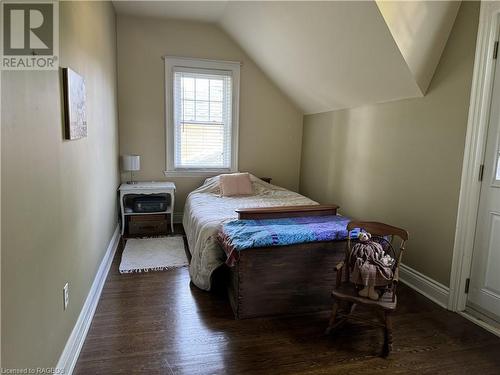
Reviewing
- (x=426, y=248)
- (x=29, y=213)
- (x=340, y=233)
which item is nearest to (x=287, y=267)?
(x=340, y=233)

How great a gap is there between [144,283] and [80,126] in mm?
1518

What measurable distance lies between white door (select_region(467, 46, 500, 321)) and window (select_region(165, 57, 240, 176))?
10.7ft

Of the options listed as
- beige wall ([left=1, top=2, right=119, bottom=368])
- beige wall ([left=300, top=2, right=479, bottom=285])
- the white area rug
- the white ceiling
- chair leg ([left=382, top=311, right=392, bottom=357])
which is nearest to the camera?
beige wall ([left=1, top=2, right=119, bottom=368])

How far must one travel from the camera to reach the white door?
235 centimetres

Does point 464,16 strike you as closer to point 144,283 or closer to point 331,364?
point 331,364

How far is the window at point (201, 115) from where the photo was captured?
15.2ft

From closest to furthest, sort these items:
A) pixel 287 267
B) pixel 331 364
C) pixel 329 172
Result: pixel 331 364
pixel 287 267
pixel 329 172

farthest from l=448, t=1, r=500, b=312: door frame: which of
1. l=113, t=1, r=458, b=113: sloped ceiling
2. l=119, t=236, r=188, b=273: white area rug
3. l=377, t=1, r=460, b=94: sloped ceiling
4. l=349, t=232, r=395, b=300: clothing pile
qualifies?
l=119, t=236, r=188, b=273: white area rug

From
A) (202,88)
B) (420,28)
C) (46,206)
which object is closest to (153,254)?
(46,206)

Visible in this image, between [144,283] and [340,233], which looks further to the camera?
[144,283]

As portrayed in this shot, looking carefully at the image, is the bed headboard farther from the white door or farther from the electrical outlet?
the electrical outlet

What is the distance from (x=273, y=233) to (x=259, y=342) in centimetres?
74

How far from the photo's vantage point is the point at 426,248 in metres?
2.85

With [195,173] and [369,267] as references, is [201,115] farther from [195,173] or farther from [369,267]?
[369,267]
